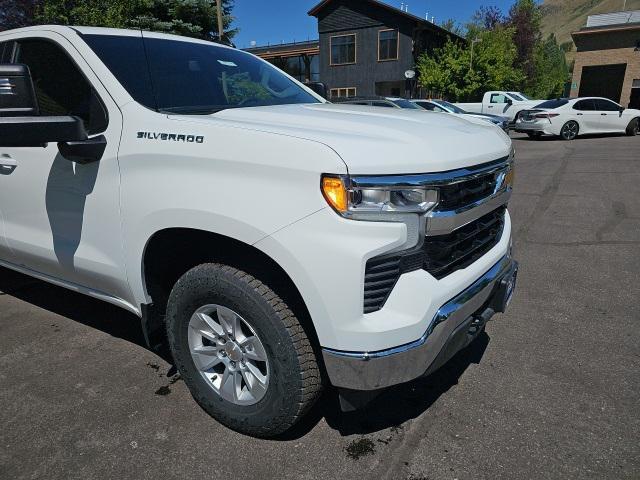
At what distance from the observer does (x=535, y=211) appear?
6.67m

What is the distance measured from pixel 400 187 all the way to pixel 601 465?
155cm

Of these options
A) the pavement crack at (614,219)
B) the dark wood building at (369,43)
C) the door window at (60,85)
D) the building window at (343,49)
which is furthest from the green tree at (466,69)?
the door window at (60,85)

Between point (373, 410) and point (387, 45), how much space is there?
32.5 m

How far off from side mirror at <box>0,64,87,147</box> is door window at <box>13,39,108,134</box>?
0.31 m

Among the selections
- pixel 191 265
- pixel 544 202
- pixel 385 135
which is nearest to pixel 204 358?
pixel 191 265

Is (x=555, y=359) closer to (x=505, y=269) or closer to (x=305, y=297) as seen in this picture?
(x=505, y=269)

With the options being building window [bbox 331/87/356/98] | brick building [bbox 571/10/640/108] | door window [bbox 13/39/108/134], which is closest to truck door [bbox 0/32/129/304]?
door window [bbox 13/39/108/134]

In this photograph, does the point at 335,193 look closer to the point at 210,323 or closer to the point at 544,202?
the point at 210,323

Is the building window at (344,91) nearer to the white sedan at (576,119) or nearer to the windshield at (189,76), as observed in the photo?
the white sedan at (576,119)

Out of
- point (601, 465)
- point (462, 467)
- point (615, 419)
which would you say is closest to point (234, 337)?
point (462, 467)

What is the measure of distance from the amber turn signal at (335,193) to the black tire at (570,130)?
17.2 m

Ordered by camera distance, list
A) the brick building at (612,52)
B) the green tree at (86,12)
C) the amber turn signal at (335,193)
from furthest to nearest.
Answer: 1. the brick building at (612,52)
2. the green tree at (86,12)
3. the amber turn signal at (335,193)

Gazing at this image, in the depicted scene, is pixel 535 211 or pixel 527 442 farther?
pixel 535 211

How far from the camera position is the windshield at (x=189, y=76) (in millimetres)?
2520
